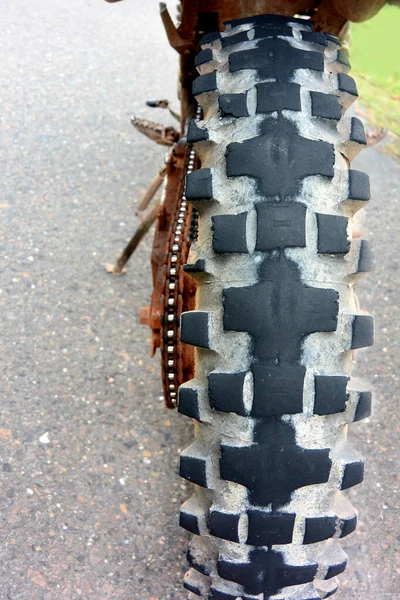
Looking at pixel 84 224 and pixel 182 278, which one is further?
pixel 84 224

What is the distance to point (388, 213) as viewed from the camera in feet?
8.73

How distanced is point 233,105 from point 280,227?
0.28 m

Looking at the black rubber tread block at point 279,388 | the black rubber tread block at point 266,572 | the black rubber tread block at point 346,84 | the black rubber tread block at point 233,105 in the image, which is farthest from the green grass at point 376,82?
the black rubber tread block at point 266,572

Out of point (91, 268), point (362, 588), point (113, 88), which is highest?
point (113, 88)

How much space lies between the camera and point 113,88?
10.4ft

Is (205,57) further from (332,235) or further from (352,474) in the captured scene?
(352,474)

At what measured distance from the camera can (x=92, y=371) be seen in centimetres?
196

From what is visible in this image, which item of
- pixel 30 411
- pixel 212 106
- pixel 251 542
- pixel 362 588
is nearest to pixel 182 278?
pixel 212 106

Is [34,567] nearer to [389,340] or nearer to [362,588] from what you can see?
[362,588]

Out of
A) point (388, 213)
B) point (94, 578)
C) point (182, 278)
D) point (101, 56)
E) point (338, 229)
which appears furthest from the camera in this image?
point (101, 56)

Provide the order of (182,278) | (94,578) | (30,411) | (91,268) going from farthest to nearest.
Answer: (91,268), (30,411), (94,578), (182,278)

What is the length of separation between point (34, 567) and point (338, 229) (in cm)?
122

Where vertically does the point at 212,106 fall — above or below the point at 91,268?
above

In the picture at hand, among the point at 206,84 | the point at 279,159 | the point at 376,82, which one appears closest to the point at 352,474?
the point at 279,159
